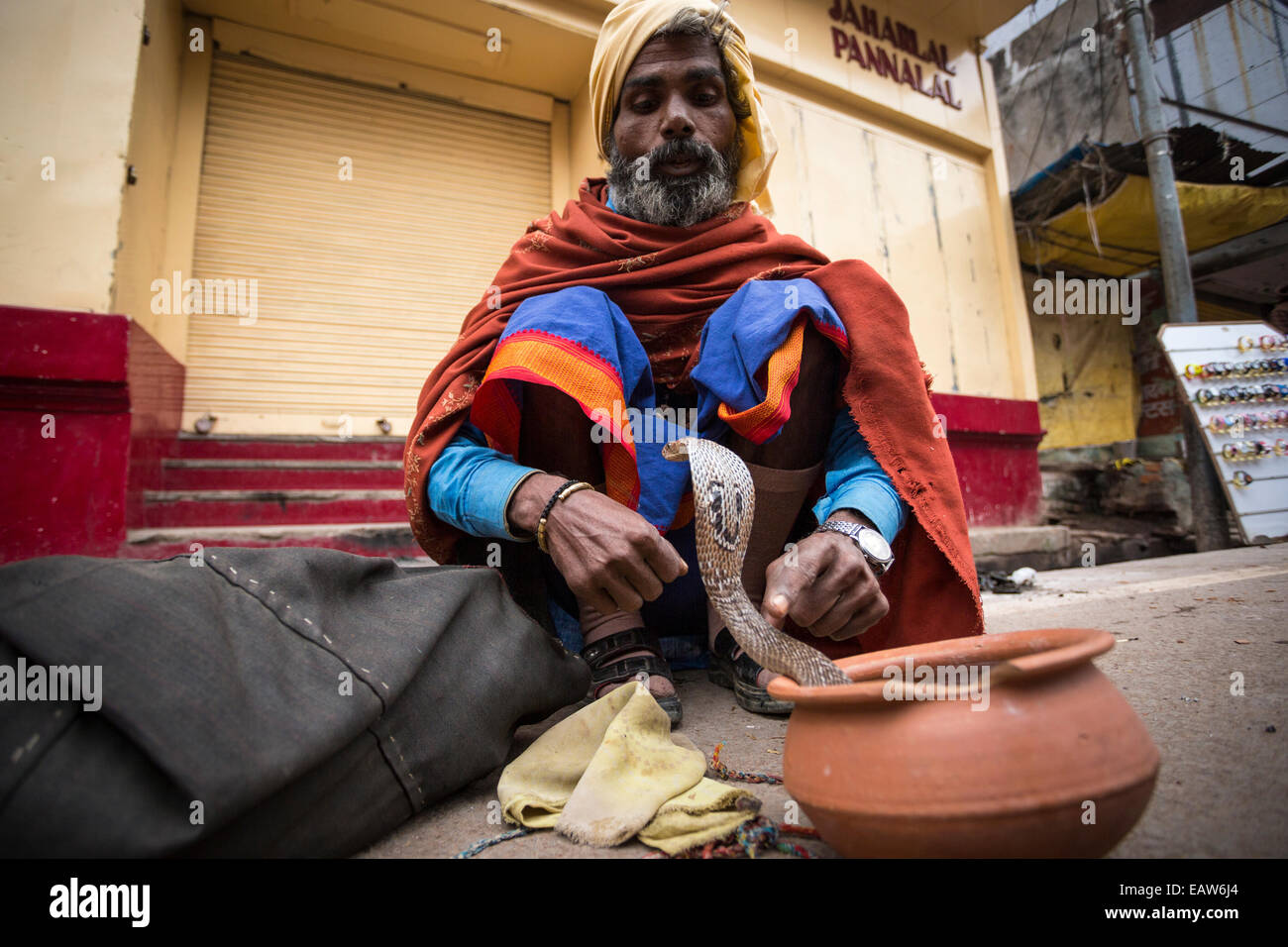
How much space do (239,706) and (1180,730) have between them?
1245 millimetres

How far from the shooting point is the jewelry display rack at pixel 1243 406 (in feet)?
13.3

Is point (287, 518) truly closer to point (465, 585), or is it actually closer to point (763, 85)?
point (465, 585)

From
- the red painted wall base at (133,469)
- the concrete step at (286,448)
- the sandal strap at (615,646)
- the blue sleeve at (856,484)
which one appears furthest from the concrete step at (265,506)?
the blue sleeve at (856,484)

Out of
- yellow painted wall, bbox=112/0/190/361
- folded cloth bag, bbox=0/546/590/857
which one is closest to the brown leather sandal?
folded cloth bag, bbox=0/546/590/857

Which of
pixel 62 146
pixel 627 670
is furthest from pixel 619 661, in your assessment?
pixel 62 146

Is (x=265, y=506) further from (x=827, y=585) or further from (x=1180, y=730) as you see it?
(x=1180, y=730)

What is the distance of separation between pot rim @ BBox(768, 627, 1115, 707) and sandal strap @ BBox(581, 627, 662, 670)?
1.85 ft

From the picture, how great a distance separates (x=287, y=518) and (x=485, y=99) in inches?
111

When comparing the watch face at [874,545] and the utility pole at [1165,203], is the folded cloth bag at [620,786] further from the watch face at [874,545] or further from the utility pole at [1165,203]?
the utility pole at [1165,203]

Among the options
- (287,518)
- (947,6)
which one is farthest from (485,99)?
(947,6)

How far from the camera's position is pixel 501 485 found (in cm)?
112

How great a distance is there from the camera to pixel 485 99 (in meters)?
4.06

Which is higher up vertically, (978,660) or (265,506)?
(265,506)

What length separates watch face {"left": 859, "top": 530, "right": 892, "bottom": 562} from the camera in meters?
1.08
